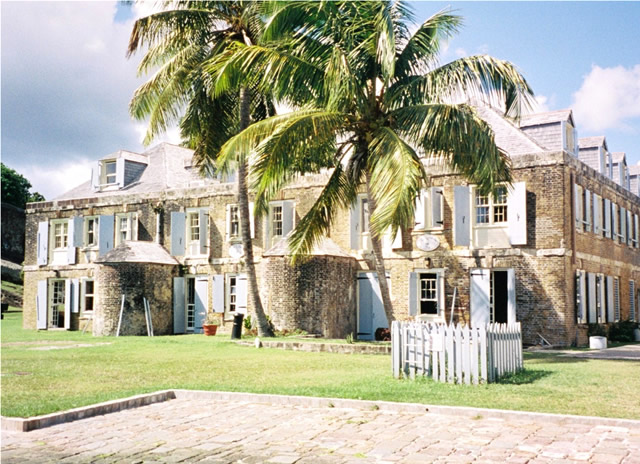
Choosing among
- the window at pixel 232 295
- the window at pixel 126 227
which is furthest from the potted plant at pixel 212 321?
the window at pixel 126 227

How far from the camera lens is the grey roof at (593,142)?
27442mm

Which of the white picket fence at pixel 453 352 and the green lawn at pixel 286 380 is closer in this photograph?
the green lawn at pixel 286 380

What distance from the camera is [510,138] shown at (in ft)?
74.9

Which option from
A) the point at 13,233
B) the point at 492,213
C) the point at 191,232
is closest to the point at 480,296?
the point at 492,213

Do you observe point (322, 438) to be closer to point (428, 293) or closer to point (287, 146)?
point (287, 146)

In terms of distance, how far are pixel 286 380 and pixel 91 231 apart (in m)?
22.1

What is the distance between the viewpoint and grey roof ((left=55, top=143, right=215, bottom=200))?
3081cm

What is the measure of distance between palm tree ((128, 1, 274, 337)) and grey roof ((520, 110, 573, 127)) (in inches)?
389

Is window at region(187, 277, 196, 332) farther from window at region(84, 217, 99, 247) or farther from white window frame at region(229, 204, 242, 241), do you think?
window at region(84, 217, 99, 247)

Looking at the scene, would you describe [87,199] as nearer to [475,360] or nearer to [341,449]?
[475,360]

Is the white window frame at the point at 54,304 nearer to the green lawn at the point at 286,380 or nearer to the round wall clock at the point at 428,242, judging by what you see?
the green lawn at the point at 286,380

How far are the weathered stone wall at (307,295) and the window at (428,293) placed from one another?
2.72m

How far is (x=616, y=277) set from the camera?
26.4 m

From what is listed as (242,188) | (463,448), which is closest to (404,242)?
(242,188)
